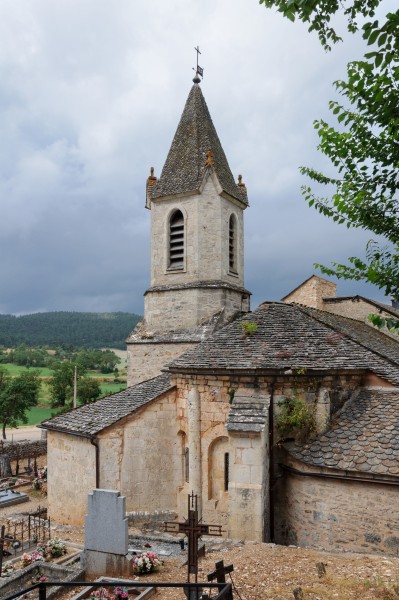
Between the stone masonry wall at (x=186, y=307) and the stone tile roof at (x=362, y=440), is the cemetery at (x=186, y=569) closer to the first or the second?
the stone tile roof at (x=362, y=440)

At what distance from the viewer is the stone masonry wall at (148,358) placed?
1856 cm

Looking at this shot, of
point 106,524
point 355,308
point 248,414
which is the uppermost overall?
point 355,308

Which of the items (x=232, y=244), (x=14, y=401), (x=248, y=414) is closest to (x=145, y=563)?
(x=248, y=414)

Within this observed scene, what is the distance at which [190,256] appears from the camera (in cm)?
1950

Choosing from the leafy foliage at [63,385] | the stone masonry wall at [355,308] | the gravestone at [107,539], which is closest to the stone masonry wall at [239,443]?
the gravestone at [107,539]

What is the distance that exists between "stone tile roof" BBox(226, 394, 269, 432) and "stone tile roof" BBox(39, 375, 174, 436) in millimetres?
2755

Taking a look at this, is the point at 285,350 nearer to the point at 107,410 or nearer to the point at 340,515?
the point at 340,515

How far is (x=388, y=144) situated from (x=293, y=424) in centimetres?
688

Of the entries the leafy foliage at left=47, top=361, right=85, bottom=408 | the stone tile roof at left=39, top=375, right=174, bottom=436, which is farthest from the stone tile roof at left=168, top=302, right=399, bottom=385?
the leafy foliage at left=47, top=361, right=85, bottom=408

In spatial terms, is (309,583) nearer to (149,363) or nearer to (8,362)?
(149,363)

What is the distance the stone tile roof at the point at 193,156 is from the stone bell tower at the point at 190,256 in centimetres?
5

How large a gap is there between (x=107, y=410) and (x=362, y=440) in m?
7.56

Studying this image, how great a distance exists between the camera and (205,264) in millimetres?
19422

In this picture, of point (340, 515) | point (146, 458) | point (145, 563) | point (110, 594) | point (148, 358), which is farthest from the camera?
point (148, 358)
